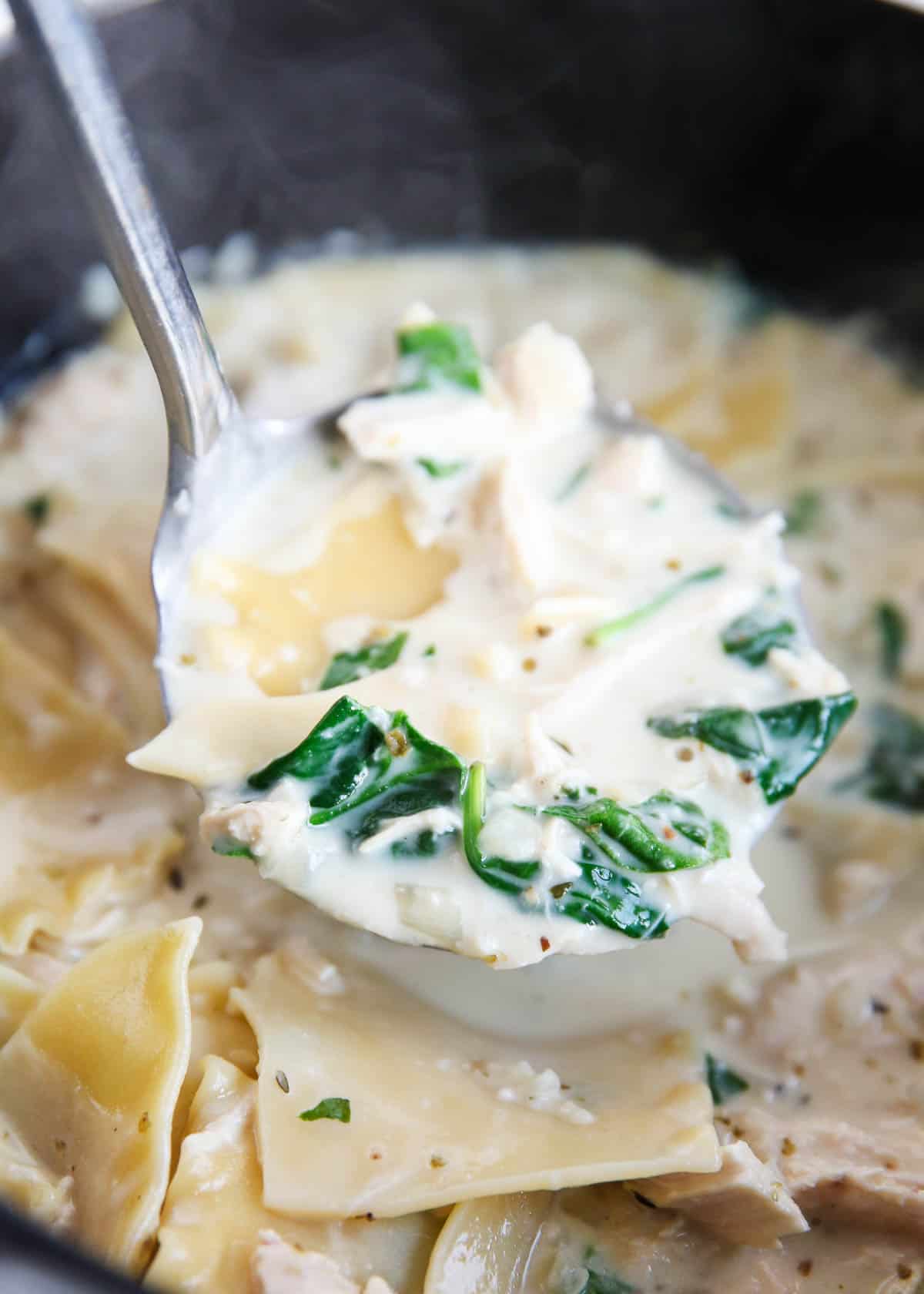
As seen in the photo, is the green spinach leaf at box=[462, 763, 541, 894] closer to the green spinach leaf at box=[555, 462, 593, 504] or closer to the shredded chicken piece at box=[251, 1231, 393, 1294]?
the shredded chicken piece at box=[251, 1231, 393, 1294]

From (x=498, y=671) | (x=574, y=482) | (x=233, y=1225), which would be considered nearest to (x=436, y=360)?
(x=574, y=482)

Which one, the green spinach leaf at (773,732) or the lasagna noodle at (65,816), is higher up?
the green spinach leaf at (773,732)

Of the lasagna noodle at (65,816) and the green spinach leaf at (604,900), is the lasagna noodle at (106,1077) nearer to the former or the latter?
the lasagna noodle at (65,816)

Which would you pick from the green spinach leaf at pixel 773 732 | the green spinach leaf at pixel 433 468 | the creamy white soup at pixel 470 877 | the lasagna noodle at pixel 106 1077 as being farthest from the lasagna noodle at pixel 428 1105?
Result: the green spinach leaf at pixel 433 468

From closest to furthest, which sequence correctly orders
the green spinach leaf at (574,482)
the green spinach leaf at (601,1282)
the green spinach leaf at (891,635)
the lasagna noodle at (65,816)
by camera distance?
the green spinach leaf at (601,1282)
the lasagna noodle at (65,816)
the green spinach leaf at (574,482)
the green spinach leaf at (891,635)

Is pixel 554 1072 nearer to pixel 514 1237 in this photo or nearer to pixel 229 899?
pixel 514 1237
